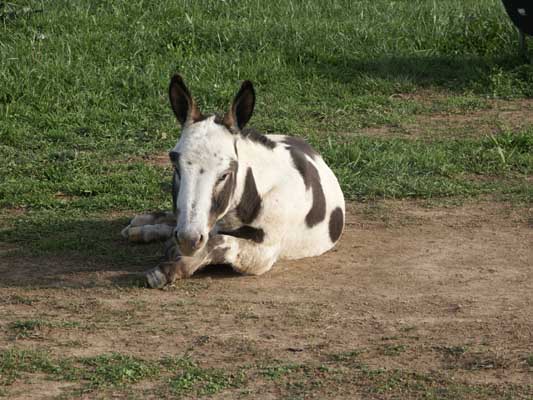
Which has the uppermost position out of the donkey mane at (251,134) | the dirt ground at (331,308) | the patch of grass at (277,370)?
the donkey mane at (251,134)

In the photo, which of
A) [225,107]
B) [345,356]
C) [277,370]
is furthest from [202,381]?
[225,107]

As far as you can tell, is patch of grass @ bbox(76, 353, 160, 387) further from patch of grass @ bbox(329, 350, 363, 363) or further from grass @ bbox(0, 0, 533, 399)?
patch of grass @ bbox(329, 350, 363, 363)

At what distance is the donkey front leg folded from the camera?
22.7 ft

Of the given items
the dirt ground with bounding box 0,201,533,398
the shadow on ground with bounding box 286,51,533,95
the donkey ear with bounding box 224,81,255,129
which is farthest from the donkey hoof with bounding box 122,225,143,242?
the shadow on ground with bounding box 286,51,533,95

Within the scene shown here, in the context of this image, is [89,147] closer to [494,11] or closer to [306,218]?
[306,218]

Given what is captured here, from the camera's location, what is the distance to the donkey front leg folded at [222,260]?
22.7ft

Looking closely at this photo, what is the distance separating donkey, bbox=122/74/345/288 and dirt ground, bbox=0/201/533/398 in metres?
0.14

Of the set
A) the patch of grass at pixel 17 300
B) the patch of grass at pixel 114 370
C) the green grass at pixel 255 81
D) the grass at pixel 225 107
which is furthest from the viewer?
the green grass at pixel 255 81

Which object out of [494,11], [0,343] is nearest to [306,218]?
[0,343]

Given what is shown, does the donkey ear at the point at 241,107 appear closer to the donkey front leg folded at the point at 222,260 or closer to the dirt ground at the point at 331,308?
the donkey front leg folded at the point at 222,260

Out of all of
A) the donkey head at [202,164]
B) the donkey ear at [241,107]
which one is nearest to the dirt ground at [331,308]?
the donkey head at [202,164]

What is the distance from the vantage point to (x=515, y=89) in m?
11.9

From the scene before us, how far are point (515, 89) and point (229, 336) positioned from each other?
6.66 m

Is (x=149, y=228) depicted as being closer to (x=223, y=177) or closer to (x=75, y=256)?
(x=75, y=256)
